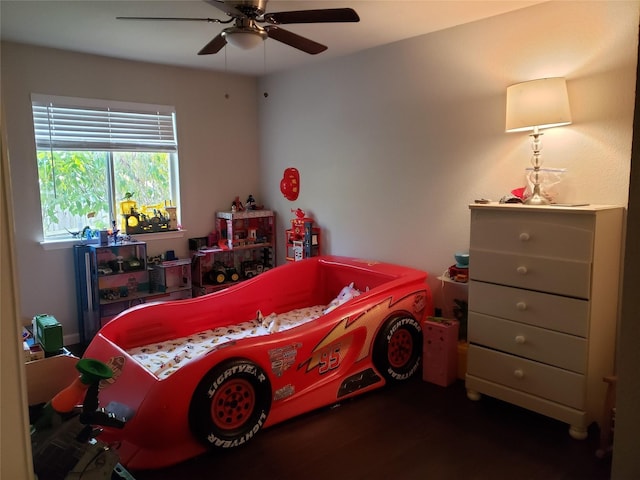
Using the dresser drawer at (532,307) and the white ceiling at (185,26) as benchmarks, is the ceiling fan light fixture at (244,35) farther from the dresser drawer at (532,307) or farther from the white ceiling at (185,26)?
the dresser drawer at (532,307)

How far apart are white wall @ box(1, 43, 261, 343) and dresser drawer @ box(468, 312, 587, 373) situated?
115 inches

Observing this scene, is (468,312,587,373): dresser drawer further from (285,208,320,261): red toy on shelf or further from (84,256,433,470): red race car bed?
(285,208,320,261): red toy on shelf

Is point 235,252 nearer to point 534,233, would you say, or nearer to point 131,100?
point 131,100

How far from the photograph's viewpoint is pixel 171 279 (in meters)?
4.41

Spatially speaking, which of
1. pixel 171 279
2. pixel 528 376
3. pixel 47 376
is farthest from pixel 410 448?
pixel 171 279

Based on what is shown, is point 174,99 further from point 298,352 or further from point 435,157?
point 298,352

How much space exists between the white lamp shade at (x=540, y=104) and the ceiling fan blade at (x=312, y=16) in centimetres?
108

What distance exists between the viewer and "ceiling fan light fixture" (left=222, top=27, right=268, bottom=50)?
2.30m

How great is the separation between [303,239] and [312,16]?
2.50 metres

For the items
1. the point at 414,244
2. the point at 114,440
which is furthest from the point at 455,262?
the point at 114,440

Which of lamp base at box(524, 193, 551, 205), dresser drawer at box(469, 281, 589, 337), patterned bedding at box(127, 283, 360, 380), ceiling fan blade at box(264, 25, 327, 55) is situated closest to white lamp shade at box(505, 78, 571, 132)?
lamp base at box(524, 193, 551, 205)

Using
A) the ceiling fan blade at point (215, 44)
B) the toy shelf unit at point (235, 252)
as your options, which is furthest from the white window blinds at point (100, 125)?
the ceiling fan blade at point (215, 44)

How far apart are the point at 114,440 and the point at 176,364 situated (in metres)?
0.52

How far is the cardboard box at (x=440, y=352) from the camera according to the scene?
3.10 metres
